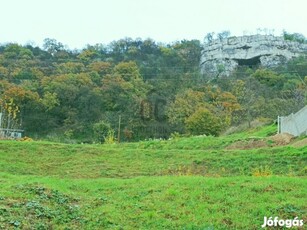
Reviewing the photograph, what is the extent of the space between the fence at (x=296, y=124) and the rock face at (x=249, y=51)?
1443 inches

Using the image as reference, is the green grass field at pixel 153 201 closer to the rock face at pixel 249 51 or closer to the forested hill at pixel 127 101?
the forested hill at pixel 127 101

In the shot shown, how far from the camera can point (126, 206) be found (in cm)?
646

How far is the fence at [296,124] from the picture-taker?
55.1ft

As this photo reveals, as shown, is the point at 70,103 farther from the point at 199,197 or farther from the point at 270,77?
the point at 199,197

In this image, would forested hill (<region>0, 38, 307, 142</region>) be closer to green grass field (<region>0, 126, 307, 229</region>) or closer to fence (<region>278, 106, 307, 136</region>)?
fence (<region>278, 106, 307, 136</region>)

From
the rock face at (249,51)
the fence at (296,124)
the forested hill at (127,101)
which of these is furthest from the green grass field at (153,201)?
the rock face at (249,51)

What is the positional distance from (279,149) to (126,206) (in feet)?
26.3

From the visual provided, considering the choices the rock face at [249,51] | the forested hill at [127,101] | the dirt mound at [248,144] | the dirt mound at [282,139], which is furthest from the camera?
the rock face at [249,51]

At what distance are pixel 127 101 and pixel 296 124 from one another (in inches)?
657

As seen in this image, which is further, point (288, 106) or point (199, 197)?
point (288, 106)

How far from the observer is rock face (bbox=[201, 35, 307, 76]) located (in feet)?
186

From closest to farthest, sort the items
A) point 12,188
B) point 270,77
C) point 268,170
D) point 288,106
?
point 12,188 → point 268,170 → point 288,106 → point 270,77

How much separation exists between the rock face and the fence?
36641 millimetres

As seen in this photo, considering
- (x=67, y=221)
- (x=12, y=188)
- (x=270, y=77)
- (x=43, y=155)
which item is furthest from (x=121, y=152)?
(x=270, y=77)
